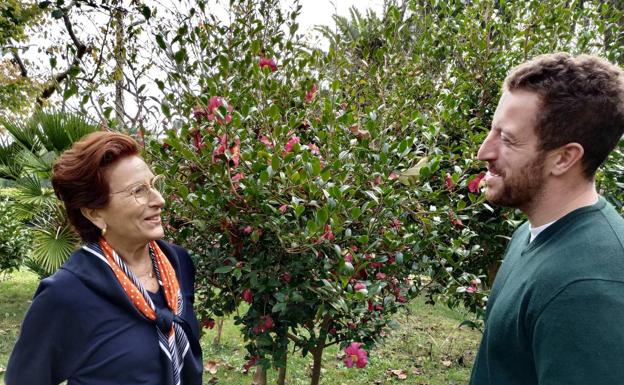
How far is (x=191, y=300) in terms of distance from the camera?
203 cm

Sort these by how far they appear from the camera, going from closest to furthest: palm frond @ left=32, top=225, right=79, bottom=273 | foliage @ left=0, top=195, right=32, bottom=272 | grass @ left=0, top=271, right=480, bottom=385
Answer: grass @ left=0, top=271, right=480, bottom=385, palm frond @ left=32, top=225, right=79, bottom=273, foliage @ left=0, top=195, right=32, bottom=272

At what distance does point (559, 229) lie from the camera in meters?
1.26

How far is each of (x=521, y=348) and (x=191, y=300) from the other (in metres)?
1.30

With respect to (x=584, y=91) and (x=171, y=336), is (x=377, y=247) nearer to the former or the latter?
(x=171, y=336)

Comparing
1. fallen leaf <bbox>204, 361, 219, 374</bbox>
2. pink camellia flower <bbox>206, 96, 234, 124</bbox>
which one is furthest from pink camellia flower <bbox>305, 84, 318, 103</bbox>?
fallen leaf <bbox>204, 361, 219, 374</bbox>

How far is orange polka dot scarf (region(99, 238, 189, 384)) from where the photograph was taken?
5.55ft

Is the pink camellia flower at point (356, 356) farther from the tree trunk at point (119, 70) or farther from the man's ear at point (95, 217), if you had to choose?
the tree trunk at point (119, 70)

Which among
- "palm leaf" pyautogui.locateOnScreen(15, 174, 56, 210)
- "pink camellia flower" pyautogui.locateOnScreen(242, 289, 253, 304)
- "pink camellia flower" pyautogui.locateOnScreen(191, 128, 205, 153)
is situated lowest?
"pink camellia flower" pyautogui.locateOnScreen(242, 289, 253, 304)

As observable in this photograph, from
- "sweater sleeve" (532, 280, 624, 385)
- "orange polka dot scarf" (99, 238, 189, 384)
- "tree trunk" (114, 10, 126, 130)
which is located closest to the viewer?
"sweater sleeve" (532, 280, 624, 385)

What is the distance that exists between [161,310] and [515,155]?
1260 millimetres

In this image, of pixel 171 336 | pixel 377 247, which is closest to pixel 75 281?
pixel 171 336

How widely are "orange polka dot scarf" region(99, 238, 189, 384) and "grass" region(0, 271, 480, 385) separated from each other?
7.85 ft

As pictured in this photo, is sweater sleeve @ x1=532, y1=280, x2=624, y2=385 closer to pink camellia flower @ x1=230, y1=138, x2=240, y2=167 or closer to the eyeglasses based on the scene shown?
pink camellia flower @ x1=230, y1=138, x2=240, y2=167

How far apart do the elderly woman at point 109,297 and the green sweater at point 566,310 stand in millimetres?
1068
